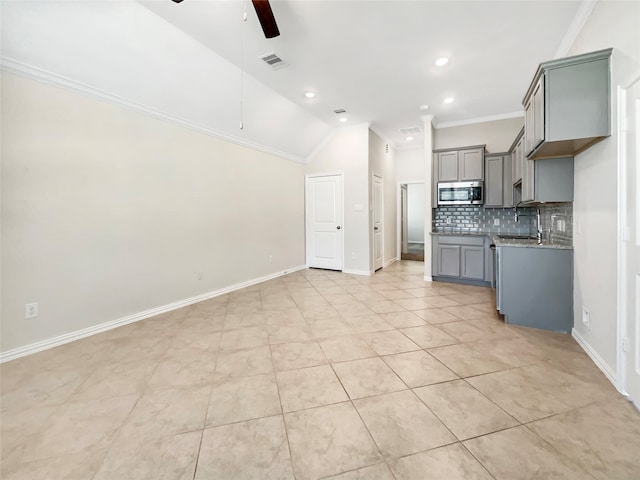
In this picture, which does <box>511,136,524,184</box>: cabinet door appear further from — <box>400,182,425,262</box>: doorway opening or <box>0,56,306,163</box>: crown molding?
<box>400,182,425,262</box>: doorway opening

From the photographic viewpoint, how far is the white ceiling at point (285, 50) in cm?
240

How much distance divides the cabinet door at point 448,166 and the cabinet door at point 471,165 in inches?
2.7

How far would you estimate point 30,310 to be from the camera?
247cm

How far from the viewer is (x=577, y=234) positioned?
104 inches

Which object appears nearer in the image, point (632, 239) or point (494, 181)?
point (632, 239)

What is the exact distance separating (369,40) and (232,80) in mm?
1826

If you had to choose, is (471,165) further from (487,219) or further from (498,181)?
(487,219)

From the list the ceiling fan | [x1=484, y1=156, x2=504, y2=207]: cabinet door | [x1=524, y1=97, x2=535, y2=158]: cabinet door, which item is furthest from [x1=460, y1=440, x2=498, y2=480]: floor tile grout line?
[x1=484, y1=156, x2=504, y2=207]: cabinet door

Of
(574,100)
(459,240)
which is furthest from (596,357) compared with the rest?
(459,240)

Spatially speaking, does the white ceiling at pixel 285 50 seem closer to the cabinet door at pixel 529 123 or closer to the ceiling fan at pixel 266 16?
the ceiling fan at pixel 266 16

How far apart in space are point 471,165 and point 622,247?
11.2 ft

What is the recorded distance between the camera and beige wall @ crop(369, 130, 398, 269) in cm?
575

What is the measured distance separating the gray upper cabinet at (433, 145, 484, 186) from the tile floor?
2953mm

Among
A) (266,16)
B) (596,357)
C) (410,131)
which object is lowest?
(596,357)
